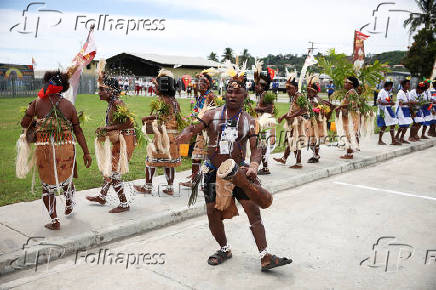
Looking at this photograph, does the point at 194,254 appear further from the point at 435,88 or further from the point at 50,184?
the point at 435,88

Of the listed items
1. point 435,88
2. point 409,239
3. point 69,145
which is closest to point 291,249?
point 409,239

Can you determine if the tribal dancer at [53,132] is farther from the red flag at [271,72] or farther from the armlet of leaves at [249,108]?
the red flag at [271,72]

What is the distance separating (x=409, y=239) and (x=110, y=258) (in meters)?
3.73

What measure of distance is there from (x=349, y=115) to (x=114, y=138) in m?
6.13

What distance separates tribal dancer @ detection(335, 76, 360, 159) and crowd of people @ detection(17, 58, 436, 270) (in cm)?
2

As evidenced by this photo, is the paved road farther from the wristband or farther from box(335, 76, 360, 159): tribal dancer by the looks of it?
box(335, 76, 360, 159): tribal dancer

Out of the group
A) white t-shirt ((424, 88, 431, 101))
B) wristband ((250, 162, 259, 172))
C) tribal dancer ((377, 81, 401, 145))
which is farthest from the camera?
white t-shirt ((424, 88, 431, 101))

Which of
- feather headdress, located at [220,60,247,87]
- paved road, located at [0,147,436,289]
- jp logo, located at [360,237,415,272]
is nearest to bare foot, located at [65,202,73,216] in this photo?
paved road, located at [0,147,436,289]

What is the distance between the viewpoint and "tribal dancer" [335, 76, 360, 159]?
31.7ft

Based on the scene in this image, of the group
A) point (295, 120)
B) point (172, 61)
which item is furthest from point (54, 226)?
point (172, 61)

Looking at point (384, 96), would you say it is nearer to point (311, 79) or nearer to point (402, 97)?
point (402, 97)

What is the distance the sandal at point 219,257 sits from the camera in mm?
4387

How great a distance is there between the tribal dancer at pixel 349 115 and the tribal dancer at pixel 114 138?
579cm

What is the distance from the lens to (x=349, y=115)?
9766 millimetres
